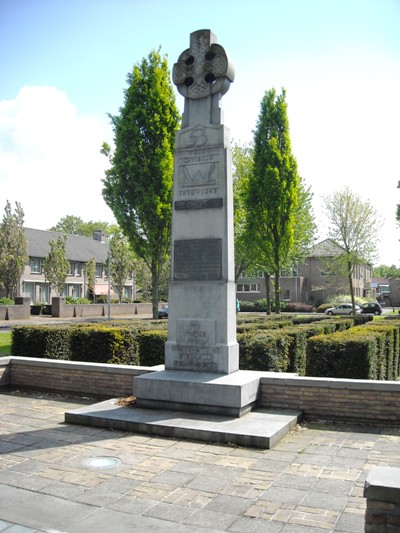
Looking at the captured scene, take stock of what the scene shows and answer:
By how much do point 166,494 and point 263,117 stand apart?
2439cm


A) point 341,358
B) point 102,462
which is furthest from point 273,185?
point 102,462

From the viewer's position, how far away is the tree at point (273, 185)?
2631 cm

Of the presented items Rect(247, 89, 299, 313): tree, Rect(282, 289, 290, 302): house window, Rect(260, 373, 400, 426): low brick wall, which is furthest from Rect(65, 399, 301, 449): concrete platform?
Rect(282, 289, 290, 302): house window

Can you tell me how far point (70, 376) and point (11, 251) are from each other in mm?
40208

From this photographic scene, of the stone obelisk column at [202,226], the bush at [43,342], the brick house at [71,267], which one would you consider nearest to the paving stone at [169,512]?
the stone obelisk column at [202,226]

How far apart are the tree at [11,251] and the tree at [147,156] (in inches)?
1028

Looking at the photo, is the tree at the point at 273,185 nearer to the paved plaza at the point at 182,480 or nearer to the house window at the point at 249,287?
the paved plaza at the point at 182,480

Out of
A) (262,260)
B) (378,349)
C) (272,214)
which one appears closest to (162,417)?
(378,349)

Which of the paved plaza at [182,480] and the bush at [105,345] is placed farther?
the bush at [105,345]

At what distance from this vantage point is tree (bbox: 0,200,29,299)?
47.3m

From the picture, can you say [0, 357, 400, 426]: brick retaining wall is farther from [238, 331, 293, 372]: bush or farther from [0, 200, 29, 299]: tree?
[0, 200, 29, 299]: tree

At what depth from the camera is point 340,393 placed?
27.1ft

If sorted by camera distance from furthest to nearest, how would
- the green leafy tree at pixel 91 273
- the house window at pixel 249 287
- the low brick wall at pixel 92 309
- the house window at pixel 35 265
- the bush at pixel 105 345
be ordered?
the house window at pixel 249 287, the green leafy tree at pixel 91 273, the house window at pixel 35 265, the low brick wall at pixel 92 309, the bush at pixel 105 345

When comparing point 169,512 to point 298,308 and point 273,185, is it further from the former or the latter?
point 298,308
